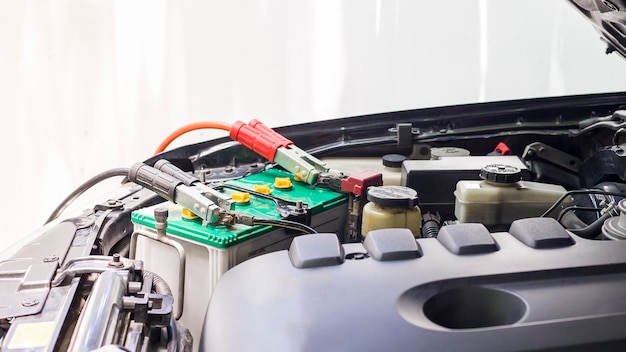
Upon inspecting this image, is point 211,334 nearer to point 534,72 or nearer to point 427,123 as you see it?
point 427,123

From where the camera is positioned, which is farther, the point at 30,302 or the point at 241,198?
the point at 241,198

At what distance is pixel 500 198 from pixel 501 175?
4 cm

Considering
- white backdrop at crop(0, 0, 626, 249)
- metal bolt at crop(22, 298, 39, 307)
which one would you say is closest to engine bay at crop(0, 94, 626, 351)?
metal bolt at crop(22, 298, 39, 307)

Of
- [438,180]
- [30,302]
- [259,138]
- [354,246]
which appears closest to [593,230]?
[438,180]

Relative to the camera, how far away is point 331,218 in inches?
38.3

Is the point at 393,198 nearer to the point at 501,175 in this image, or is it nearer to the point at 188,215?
the point at 501,175

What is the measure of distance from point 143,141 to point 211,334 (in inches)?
67.3

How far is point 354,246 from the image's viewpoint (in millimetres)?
601

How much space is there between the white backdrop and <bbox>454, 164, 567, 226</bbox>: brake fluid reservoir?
3.71 ft

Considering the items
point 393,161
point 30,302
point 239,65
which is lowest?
point 30,302

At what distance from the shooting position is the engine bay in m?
0.49

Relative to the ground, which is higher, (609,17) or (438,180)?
(609,17)

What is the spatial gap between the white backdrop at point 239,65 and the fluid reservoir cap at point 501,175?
3.67 ft

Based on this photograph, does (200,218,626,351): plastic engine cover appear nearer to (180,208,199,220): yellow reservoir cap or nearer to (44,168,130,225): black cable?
(180,208,199,220): yellow reservoir cap
